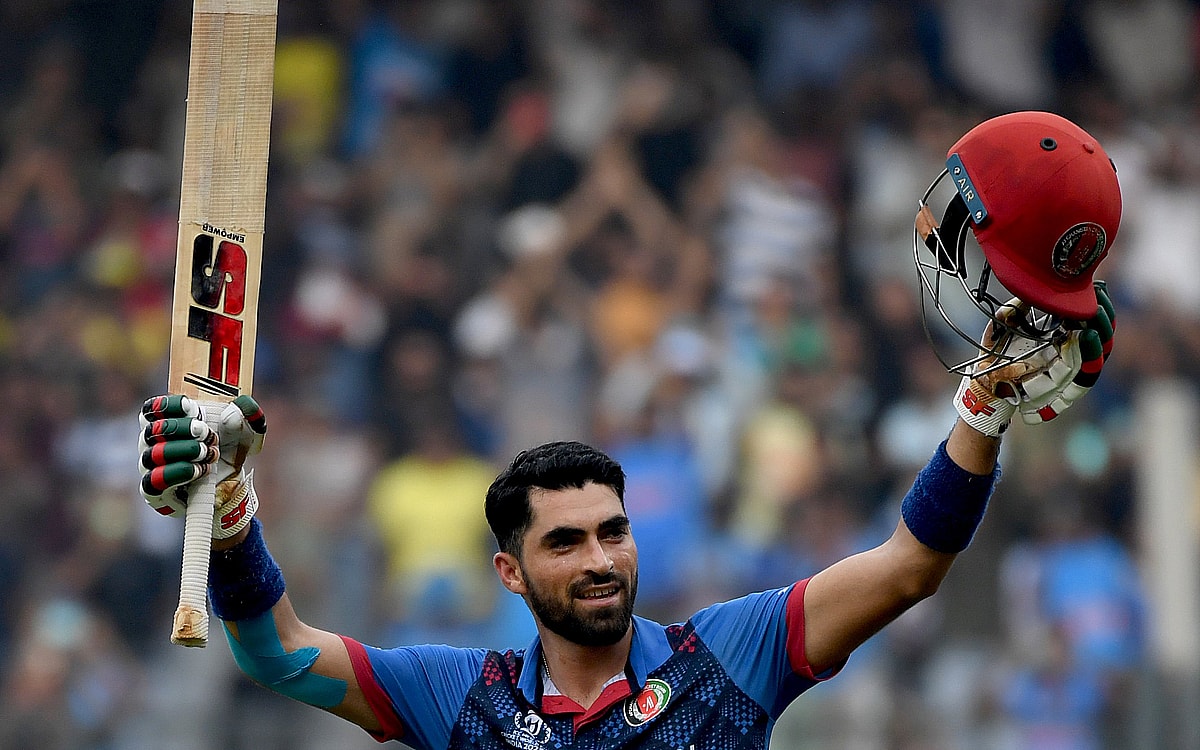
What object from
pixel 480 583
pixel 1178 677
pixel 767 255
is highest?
pixel 767 255

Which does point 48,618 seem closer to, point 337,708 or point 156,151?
point 156,151

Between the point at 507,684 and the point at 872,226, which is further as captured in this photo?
the point at 872,226

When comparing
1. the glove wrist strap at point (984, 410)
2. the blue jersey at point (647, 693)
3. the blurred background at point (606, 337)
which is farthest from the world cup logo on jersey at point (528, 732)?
the blurred background at point (606, 337)

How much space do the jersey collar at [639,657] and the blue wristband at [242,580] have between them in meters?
0.57

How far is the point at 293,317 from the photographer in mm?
9344

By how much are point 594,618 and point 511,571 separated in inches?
11.3

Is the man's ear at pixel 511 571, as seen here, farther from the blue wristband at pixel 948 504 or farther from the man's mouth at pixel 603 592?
the blue wristband at pixel 948 504

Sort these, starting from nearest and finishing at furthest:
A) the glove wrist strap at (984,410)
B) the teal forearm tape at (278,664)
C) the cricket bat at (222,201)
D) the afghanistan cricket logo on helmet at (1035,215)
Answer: the afghanistan cricket logo on helmet at (1035,215) < the glove wrist strap at (984,410) < the cricket bat at (222,201) < the teal forearm tape at (278,664)

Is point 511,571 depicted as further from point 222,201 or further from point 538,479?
point 222,201

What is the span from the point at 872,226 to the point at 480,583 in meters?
2.88

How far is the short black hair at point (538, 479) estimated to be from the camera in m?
3.63

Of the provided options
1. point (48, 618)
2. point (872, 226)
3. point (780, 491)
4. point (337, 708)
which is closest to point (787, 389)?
point (780, 491)

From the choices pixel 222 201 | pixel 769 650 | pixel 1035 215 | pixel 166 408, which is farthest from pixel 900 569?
pixel 222 201

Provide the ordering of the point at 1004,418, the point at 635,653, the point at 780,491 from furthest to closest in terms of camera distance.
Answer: the point at 780,491, the point at 635,653, the point at 1004,418
